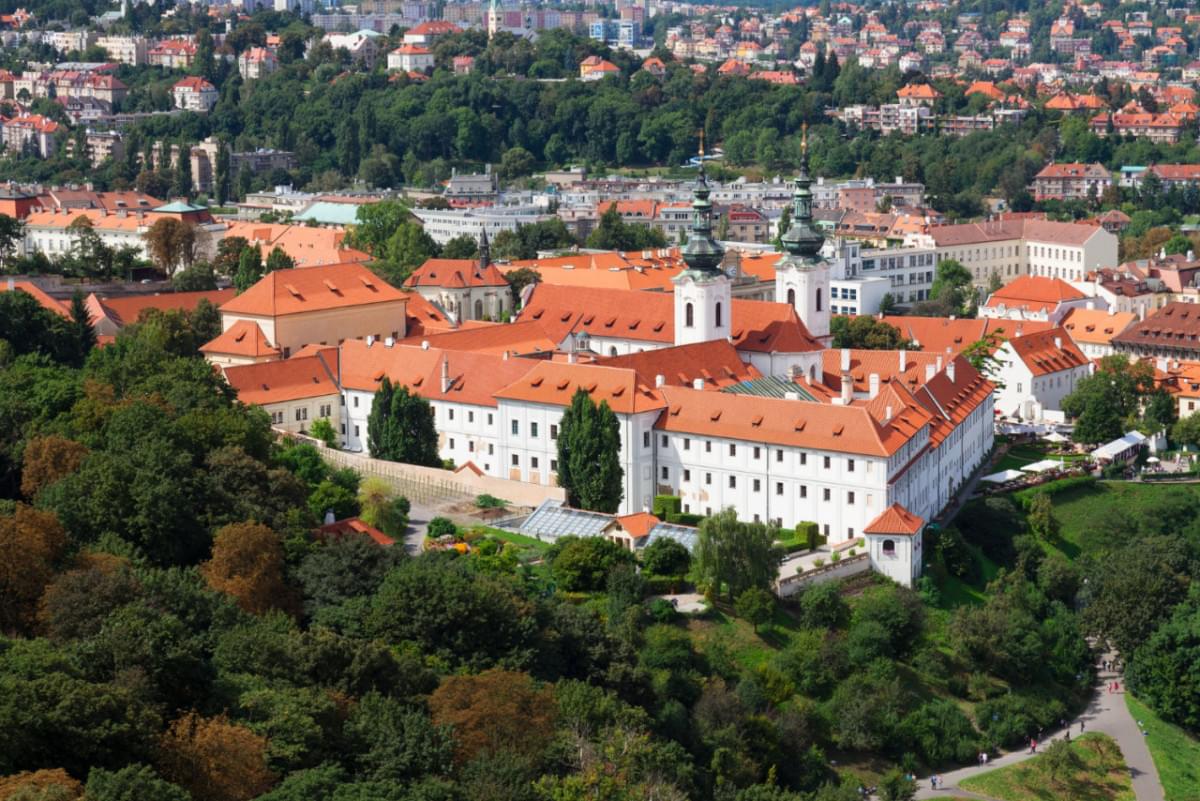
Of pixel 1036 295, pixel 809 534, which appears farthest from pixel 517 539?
pixel 1036 295

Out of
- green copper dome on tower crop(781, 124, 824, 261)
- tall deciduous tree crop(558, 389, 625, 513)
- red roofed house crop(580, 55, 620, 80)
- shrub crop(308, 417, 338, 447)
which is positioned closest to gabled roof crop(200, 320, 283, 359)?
shrub crop(308, 417, 338, 447)

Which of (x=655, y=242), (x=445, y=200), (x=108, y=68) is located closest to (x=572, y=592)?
(x=655, y=242)

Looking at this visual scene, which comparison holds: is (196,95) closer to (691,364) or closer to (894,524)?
(691,364)

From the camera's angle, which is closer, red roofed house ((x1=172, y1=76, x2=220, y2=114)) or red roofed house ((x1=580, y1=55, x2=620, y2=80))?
red roofed house ((x1=172, y1=76, x2=220, y2=114))

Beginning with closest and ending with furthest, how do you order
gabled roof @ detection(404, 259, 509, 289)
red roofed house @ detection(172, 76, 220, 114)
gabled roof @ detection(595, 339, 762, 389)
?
gabled roof @ detection(595, 339, 762, 389) < gabled roof @ detection(404, 259, 509, 289) < red roofed house @ detection(172, 76, 220, 114)

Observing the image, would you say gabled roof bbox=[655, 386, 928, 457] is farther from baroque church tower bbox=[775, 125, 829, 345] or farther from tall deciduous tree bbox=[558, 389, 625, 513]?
baroque church tower bbox=[775, 125, 829, 345]

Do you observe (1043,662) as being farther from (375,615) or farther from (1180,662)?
(375,615)

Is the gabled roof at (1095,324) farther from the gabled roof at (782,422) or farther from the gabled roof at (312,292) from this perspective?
the gabled roof at (782,422)

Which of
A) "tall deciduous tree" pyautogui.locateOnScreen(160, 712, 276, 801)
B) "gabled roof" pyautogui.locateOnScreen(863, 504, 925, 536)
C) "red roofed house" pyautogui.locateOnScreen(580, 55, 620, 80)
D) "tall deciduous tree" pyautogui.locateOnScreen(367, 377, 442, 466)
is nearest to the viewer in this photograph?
"tall deciduous tree" pyautogui.locateOnScreen(160, 712, 276, 801)
